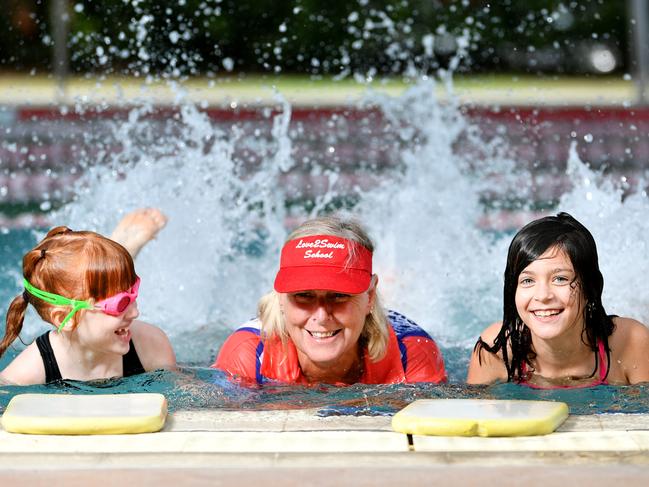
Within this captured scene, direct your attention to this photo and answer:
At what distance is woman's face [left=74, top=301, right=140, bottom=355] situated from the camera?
140 inches

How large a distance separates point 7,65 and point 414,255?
976 cm

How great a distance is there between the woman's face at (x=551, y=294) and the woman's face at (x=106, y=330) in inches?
51.9

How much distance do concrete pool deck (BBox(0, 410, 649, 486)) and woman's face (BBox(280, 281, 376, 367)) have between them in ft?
2.18

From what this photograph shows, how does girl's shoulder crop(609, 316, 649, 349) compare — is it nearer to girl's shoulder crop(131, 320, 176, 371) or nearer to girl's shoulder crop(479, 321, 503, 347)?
girl's shoulder crop(479, 321, 503, 347)

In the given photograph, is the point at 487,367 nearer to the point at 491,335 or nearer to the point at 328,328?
the point at 491,335

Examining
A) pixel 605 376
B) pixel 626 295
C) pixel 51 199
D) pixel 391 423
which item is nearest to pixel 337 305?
pixel 391 423

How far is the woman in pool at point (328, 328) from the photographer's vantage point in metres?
3.43

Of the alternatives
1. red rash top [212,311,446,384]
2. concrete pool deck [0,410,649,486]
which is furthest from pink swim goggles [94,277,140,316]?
concrete pool deck [0,410,649,486]

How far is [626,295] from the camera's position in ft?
18.0

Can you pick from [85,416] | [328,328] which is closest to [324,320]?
[328,328]

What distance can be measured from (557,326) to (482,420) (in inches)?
33.9

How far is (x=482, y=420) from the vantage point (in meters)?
2.65

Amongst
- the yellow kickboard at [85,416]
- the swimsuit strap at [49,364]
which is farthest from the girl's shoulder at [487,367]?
the swimsuit strap at [49,364]

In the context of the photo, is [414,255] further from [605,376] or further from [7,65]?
[7,65]
